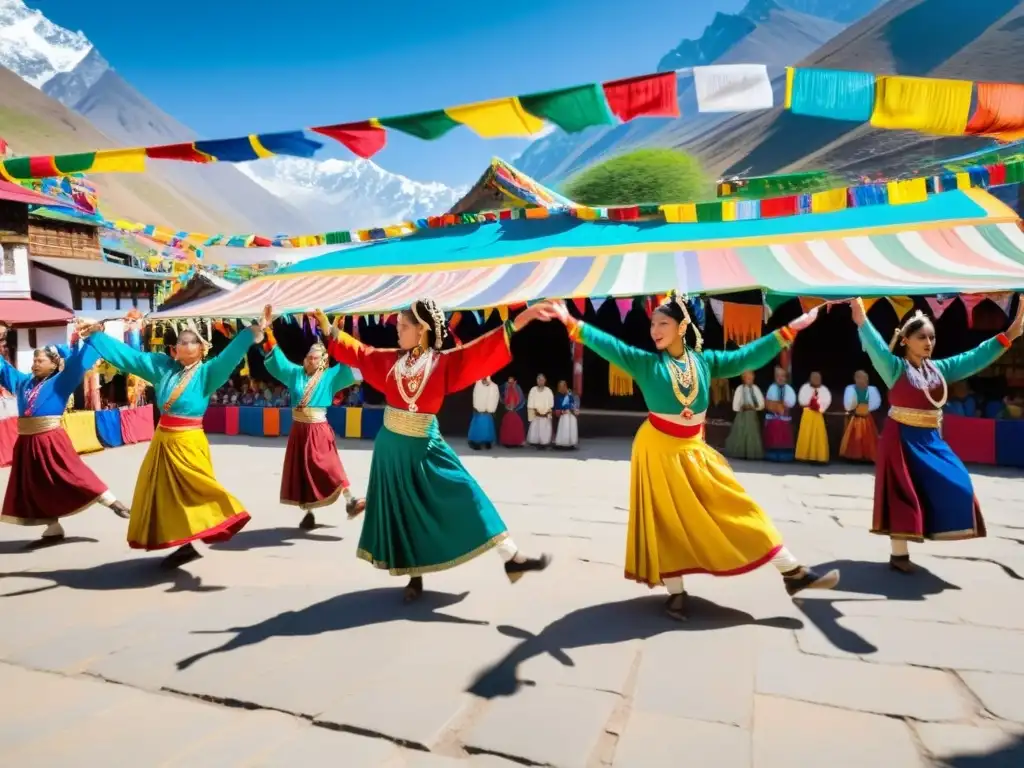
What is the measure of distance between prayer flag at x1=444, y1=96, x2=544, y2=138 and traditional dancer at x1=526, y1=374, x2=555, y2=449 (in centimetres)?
561

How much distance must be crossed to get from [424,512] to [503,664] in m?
1.01

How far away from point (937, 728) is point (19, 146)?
9817 centimetres

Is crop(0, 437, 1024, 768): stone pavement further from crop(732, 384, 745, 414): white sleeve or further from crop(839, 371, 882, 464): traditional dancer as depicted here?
crop(732, 384, 745, 414): white sleeve

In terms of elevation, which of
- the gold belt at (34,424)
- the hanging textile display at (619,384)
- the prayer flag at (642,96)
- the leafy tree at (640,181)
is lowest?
the gold belt at (34,424)

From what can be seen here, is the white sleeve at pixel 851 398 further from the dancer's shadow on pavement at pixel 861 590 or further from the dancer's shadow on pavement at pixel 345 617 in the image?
the dancer's shadow on pavement at pixel 345 617

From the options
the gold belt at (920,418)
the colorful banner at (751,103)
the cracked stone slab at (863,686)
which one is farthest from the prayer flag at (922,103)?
the cracked stone slab at (863,686)

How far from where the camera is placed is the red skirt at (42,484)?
17.0ft

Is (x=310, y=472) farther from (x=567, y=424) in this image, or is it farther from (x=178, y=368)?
(x=567, y=424)

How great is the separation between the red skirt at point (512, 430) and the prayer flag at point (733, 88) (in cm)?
636

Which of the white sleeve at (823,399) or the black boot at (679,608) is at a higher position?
the white sleeve at (823,399)

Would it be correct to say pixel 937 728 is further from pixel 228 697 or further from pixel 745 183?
pixel 745 183

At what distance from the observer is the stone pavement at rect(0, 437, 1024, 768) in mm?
2449

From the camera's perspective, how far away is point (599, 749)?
242cm

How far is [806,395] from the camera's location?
916cm
